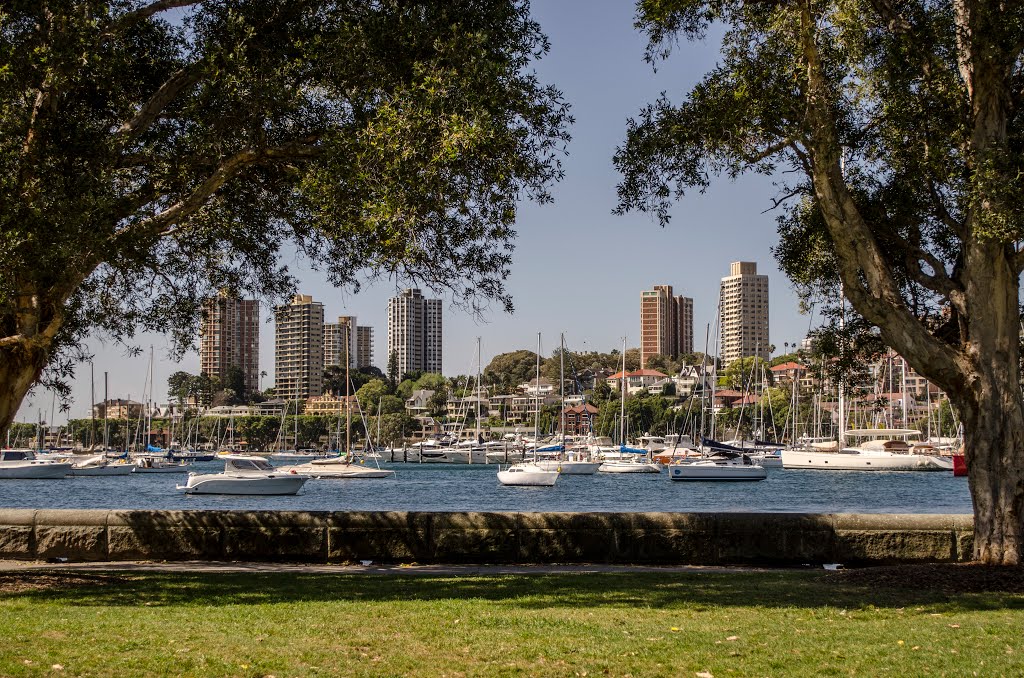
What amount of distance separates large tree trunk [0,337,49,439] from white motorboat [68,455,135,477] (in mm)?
105029

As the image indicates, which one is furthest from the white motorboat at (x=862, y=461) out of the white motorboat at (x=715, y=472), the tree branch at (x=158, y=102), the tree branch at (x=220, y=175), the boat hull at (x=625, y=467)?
the tree branch at (x=158, y=102)

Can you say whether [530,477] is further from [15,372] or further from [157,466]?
[15,372]

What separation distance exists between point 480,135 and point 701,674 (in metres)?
6.18

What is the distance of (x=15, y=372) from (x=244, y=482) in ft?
173

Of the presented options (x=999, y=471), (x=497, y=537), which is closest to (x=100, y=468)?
(x=497, y=537)

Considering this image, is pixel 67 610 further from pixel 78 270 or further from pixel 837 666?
pixel 837 666

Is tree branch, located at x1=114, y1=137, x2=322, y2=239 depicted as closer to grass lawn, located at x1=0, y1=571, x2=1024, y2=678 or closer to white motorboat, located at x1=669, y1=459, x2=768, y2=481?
grass lawn, located at x1=0, y1=571, x2=1024, y2=678

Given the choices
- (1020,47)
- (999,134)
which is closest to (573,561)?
(999,134)

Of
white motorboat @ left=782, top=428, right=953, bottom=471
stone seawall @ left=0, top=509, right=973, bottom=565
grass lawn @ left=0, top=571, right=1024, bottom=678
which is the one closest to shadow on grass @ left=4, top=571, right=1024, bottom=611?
grass lawn @ left=0, top=571, right=1024, bottom=678

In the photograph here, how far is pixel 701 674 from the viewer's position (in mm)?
7910

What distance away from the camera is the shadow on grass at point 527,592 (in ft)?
36.1

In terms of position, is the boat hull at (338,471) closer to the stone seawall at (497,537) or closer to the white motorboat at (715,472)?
the white motorboat at (715,472)

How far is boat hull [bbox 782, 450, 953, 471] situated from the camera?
103 meters

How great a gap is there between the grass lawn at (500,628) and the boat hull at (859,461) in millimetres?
94746
